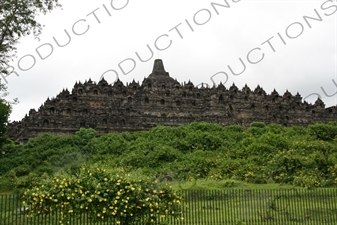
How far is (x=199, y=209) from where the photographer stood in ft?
53.9

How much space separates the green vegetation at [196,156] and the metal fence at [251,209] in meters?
8.66

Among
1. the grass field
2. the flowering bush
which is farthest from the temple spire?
the flowering bush

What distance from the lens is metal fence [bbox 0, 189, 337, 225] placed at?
14990 mm

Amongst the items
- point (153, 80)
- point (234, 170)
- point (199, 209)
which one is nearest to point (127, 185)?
point (199, 209)

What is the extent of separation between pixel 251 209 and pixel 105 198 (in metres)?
6.64

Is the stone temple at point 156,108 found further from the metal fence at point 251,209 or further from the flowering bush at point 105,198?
the flowering bush at point 105,198

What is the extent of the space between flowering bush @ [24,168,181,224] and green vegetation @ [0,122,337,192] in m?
12.3

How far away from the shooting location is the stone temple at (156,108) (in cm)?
4866

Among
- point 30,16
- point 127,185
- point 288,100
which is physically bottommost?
point 127,185

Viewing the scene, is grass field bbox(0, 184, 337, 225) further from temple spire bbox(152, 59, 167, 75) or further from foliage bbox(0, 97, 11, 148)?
temple spire bbox(152, 59, 167, 75)

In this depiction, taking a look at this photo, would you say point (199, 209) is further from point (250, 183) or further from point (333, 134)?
point (333, 134)

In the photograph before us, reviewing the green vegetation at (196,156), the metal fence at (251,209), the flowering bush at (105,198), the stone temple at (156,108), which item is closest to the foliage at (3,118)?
the green vegetation at (196,156)

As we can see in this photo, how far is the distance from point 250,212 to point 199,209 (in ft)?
6.90

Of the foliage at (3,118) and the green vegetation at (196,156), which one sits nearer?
the green vegetation at (196,156)
